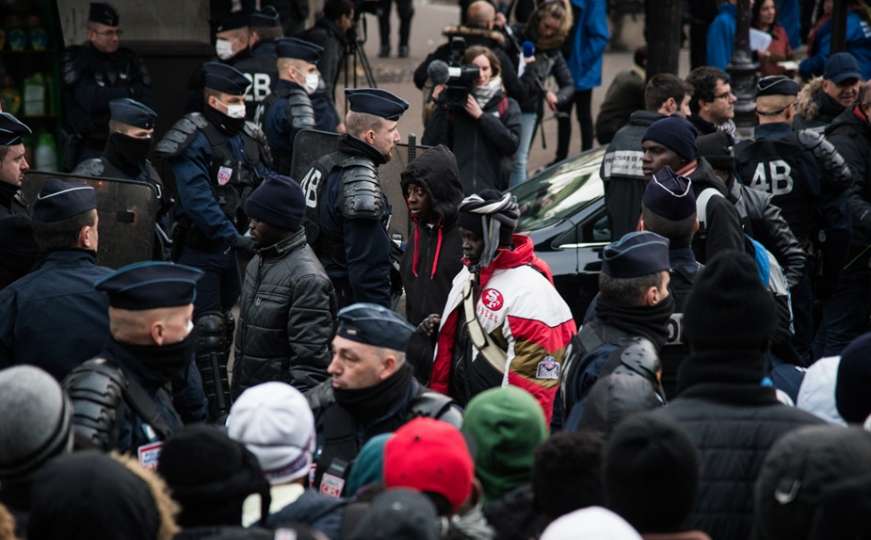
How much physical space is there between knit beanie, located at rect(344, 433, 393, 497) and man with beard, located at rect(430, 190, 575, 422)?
5.45ft

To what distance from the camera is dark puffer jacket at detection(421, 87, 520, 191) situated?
1023 cm

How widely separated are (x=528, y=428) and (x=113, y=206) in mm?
4156

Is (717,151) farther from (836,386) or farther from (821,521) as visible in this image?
(821,521)

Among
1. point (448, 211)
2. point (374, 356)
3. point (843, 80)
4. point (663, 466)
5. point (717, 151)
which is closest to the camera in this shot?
point (663, 466)

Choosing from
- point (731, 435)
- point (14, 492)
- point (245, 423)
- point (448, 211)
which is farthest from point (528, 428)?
point (448, 211)

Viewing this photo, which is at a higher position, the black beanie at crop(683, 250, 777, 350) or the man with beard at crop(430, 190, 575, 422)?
the black beanie at crop(683, 250, 777, 350)

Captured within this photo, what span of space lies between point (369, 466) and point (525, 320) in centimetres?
182

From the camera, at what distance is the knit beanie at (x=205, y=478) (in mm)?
4035

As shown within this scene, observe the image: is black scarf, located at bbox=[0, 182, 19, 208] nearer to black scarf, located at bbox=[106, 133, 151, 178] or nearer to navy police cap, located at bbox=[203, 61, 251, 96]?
black scarf, located at bbox=[106, 133, 151, 178]

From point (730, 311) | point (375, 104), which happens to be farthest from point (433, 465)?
point (375, 104)

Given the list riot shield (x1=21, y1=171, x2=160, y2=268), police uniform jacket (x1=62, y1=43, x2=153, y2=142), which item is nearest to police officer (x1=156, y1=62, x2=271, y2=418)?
riot shield (x1=21, y1=171, x2=160, y2=268)

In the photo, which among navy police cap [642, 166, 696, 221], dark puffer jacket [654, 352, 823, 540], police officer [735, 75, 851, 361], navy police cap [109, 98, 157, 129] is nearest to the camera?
dark puffer jacket [654, 352, 823, 540]

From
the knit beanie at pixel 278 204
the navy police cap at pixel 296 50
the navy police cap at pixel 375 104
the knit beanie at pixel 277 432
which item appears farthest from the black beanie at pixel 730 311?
the navy police cap at pixel 296 50

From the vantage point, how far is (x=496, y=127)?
1020cm
